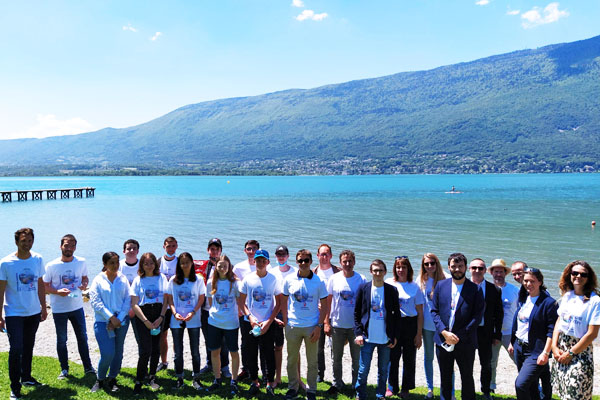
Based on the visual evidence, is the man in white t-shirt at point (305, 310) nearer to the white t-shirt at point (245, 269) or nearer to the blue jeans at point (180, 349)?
the white t-shirt at point (245, 269)

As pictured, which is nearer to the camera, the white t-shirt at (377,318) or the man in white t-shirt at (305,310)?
the white t-shirt at (377,318)

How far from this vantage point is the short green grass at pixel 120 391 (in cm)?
630

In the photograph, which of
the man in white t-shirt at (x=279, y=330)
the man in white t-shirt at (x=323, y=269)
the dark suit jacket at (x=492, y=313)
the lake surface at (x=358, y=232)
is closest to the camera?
the dark suit jacket at (x=492, y=313)

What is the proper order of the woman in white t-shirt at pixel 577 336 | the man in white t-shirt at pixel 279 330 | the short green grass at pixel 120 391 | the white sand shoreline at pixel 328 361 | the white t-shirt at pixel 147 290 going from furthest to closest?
the white sand shoreline at pixel 328 361, the man in white t-shirt at pixel 279 330, the white t-shirt at pixel 147 290, the short green grass at pixel 120 391, the woman in white t-shirt at pixel 577 336

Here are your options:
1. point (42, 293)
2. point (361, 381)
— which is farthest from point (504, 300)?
point (42, 293)

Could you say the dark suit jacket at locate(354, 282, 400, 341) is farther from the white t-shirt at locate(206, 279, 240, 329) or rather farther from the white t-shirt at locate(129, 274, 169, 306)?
the white t-shirt at locate(129, 274, 169, 306)

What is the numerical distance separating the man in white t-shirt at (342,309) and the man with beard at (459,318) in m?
1.19

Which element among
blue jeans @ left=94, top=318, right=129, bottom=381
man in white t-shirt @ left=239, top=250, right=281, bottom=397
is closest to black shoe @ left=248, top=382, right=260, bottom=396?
man in white t-shirt @ left=239, top=250, right=281, bottom=397

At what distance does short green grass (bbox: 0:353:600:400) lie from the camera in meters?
6.30

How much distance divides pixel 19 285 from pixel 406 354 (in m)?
5.30

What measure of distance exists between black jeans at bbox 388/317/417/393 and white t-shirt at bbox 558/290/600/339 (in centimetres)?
193

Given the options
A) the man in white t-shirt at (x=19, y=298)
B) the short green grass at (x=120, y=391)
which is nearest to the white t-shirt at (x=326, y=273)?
the short green grass at (x=120, y=391)

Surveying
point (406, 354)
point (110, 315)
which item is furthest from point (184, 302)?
point (406, 354)

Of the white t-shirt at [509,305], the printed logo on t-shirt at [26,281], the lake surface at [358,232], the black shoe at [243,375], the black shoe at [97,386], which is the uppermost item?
the printed logo on t-shirt at [26,281]
